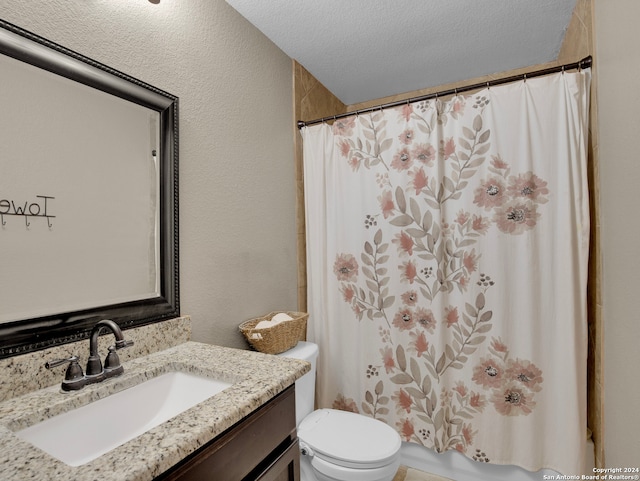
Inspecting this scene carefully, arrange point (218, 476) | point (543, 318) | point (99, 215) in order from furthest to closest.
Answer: point (543, 318), point (99, 215), point (218, 476)

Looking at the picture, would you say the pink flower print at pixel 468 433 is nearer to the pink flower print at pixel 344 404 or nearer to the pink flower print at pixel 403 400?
the pink flower print at pixel 403 400

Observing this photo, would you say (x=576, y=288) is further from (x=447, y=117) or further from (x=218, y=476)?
(x=218, y=476)

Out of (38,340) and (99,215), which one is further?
(99,215)

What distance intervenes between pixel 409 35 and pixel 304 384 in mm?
2007

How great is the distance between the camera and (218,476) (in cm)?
74

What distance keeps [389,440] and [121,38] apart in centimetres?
188

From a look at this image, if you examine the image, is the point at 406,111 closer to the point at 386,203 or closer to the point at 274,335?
the point at 386,203

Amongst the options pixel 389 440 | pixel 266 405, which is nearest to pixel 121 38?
pixel 266 405

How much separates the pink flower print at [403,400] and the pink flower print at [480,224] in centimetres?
96

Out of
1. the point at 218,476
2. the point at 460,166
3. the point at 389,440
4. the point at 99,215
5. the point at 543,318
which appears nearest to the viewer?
the point at 218,476

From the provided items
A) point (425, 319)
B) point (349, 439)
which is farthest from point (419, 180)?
point (349, 439)

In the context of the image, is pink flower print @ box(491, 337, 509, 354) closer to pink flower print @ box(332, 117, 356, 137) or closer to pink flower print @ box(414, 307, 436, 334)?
pink flower print @ box(414, 307, 436, 334)

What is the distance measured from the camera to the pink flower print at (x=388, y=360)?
188cm

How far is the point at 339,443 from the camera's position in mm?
1442
